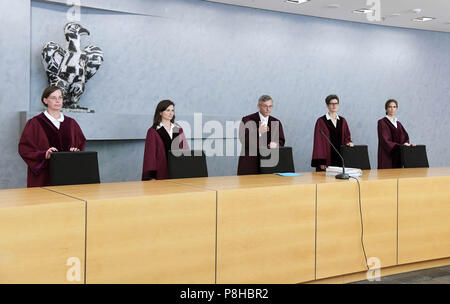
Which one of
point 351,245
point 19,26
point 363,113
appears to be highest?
point 19,26

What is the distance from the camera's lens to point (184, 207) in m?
2.60

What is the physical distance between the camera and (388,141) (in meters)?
5.83

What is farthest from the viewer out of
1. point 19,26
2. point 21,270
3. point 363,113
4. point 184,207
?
point 363,113

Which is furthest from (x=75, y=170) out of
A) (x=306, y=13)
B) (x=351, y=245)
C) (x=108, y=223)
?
(x=306, y=13)

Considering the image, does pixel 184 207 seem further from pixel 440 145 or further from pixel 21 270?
pixel 440 145

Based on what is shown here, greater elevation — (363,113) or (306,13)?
(306,13)

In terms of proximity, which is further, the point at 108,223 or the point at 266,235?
the point at 266,235

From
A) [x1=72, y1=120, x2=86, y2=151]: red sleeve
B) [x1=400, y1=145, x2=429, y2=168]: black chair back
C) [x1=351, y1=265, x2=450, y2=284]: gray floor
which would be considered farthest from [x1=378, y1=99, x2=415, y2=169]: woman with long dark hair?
[x1=72, y1=120, x2=86, y2=151]: red sleeve

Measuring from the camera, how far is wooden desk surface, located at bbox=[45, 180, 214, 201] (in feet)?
8.27

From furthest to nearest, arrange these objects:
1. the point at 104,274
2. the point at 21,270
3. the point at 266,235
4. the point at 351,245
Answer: the point at 351,245 < the point at 266,235 < the point at 104,274 < the point at 21,270

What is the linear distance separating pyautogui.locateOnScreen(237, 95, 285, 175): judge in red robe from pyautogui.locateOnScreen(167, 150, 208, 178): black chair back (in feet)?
4.38

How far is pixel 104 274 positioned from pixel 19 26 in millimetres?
3440

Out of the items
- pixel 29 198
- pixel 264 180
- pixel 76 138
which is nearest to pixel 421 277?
pixel 264 180

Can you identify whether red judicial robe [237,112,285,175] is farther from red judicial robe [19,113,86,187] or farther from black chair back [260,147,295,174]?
red judicial robe [19,113,86,187]
